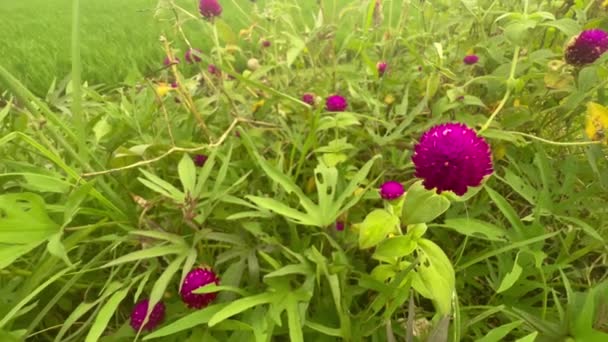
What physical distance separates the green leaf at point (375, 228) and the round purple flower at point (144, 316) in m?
0.27

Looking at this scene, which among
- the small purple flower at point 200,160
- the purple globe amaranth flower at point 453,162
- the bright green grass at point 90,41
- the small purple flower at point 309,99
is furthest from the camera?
the bright green grass at point 90,41

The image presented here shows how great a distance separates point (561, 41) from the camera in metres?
1.23

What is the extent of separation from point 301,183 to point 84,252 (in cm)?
37

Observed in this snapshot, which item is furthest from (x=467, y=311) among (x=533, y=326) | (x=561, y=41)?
(x=561, y=41)

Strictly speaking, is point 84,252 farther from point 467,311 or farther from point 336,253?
point 467,311

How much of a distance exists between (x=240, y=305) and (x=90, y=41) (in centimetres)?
275

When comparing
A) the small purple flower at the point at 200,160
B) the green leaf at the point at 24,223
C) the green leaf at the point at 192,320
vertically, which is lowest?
the green leaf at the point at 192,320

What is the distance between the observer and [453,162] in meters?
0.54

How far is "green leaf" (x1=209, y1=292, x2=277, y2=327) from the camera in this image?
0.58 meters

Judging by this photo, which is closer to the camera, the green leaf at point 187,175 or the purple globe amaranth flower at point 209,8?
the green leaf at point 187,175

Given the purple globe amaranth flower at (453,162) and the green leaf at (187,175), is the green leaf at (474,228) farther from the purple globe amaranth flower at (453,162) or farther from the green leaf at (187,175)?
the green leaf at (187,175)

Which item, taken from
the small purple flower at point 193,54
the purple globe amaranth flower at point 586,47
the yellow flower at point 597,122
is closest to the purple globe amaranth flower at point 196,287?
the small purple flower at point 193,54

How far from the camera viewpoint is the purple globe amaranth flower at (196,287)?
0.65m

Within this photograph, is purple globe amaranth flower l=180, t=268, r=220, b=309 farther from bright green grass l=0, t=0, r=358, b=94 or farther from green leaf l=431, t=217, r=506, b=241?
bright green grass l=0, t=0, r=358, b=94
